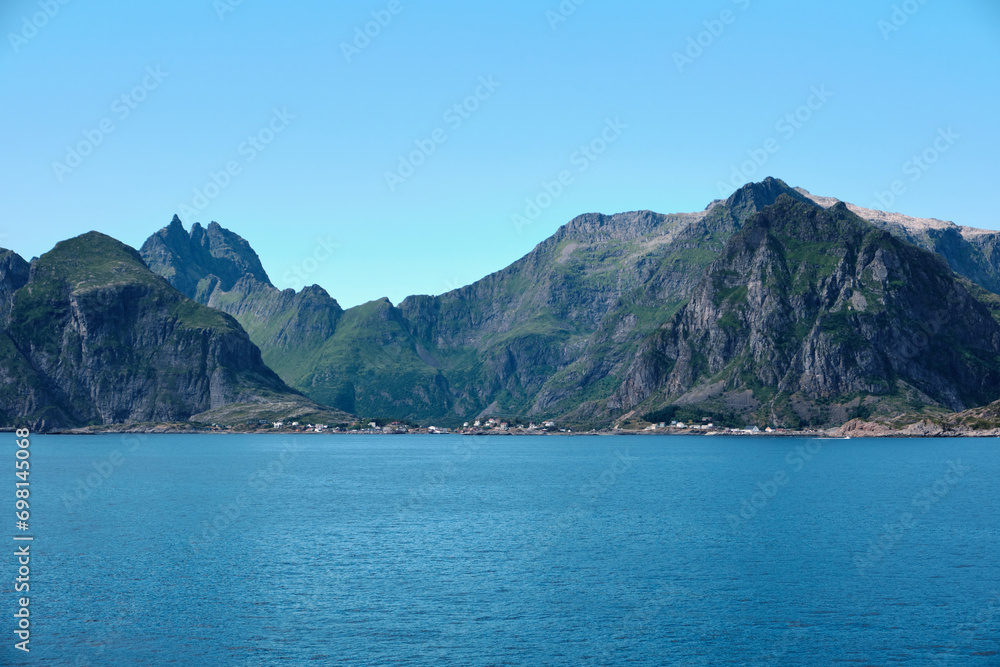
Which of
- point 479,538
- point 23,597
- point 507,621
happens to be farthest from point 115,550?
point 507,621

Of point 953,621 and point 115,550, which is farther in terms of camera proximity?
point 115,550

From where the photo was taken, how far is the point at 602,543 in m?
103

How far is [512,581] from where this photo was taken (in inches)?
3228

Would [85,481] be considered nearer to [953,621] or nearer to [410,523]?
[410,523]

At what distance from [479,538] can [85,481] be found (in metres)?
115

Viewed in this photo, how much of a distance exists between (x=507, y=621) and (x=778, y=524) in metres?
62.2

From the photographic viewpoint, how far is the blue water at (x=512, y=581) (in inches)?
2442

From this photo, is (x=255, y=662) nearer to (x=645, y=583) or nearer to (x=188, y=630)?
(x=188, y=630)

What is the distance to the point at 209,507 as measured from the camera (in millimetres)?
135750

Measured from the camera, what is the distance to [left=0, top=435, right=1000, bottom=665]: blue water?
62.0 m

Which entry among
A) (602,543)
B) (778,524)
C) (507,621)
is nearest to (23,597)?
(507,621)

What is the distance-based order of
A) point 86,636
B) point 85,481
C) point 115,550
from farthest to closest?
point 85,481, point 115,550, point 86,636

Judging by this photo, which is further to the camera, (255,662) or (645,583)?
(645,583)

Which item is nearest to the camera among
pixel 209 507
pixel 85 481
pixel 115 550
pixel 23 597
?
pixel 23 597
